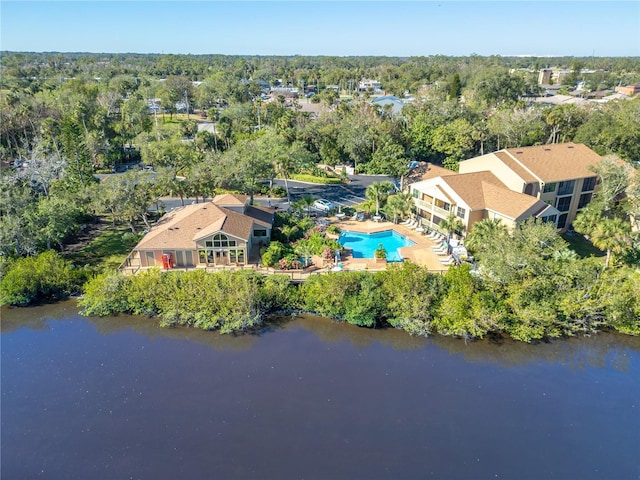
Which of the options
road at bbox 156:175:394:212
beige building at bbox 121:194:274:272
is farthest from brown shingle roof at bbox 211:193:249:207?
road at bbox 156:175:394:212

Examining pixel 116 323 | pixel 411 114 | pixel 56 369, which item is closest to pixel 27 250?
pixel 116 323

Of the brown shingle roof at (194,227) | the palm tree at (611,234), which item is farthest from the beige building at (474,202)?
the brown shingle roof at (194,227)

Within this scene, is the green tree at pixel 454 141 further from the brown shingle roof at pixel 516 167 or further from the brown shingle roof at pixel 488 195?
the brown shingle roof at pixel 488 195

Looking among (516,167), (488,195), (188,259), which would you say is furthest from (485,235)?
(188,259)

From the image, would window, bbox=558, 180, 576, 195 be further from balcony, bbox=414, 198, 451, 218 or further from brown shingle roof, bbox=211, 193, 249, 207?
brown shingle roof, bbox=211, 193, 249, 207

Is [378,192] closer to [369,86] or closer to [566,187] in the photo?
[566,187]
